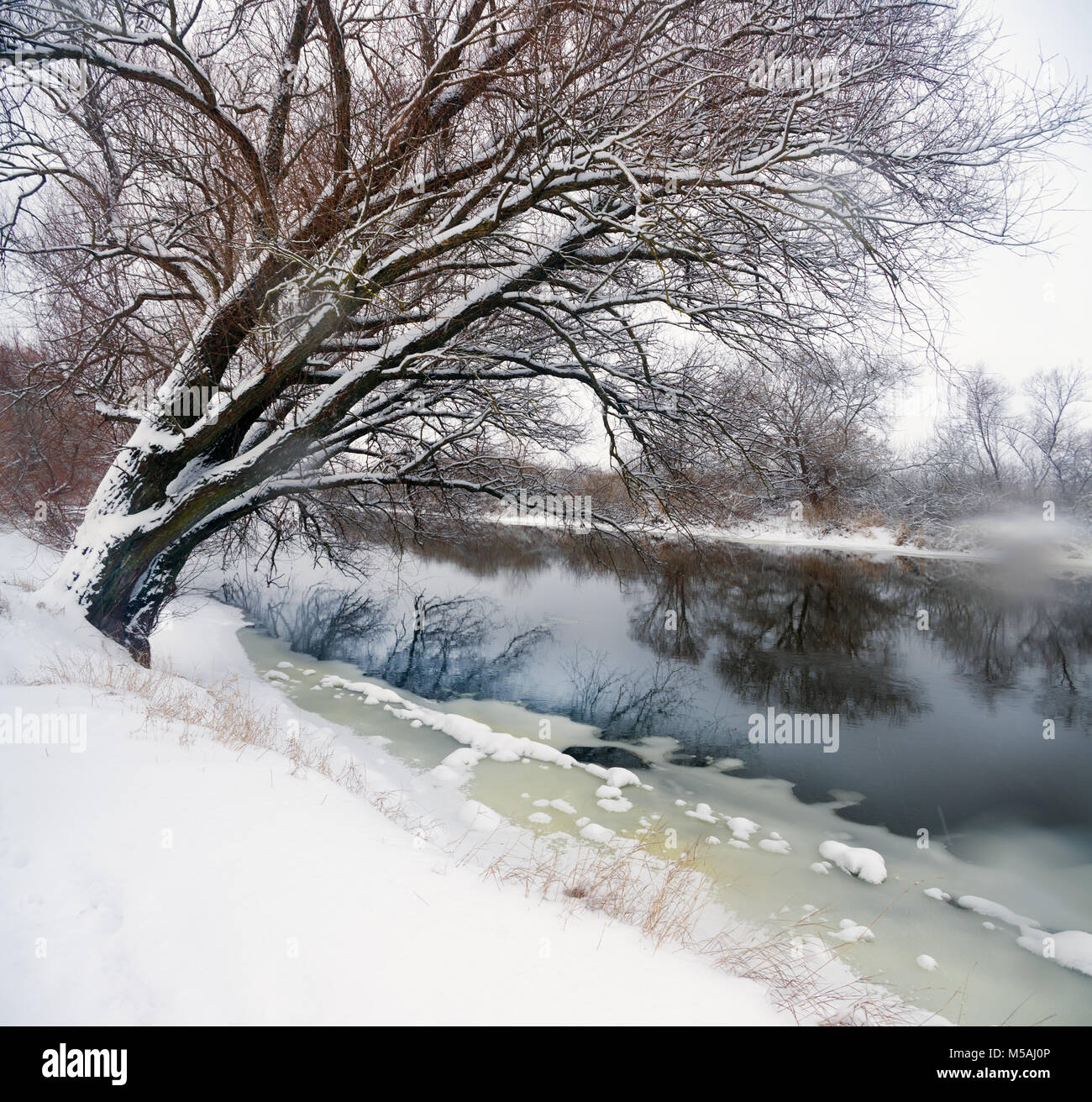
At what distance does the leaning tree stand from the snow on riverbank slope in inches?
152

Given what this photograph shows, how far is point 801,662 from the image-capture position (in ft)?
38.3

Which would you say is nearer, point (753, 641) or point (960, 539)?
point (753, 641)

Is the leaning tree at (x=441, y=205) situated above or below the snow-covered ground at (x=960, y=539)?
above

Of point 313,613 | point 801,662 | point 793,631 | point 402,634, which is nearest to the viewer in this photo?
point 801,662

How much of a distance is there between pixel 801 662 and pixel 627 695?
3.97 meters

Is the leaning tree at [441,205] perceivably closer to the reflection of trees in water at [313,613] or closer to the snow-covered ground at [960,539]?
the reflection of trees in water at [313,613]

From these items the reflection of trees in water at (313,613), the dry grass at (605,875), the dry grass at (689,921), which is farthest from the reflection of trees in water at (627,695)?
the reflection of trees in water at (313,613)

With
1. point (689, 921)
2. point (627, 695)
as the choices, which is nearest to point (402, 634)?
point (627, 695)

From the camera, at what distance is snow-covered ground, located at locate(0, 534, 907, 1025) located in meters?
1.94

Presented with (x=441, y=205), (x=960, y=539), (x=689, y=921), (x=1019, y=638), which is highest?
(x=441, y=205)

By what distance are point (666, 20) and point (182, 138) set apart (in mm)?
5397

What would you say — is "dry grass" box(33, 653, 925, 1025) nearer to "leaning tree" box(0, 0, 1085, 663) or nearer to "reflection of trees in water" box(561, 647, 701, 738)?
"leaning tree" box(0, 0, 1085, 663)

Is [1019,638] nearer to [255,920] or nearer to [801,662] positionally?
[801,662]

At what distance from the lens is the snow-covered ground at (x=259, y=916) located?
1.94 metres
